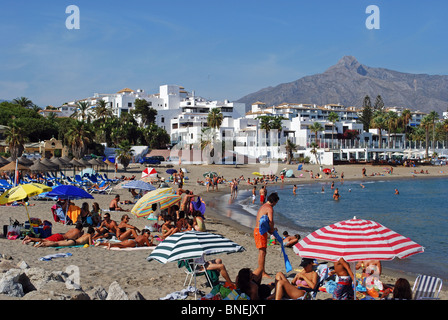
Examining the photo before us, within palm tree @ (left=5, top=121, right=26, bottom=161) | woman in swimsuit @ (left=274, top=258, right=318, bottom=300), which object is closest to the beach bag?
woman in swimsuit @ (left=274, top=258, right=318, bottom=300)

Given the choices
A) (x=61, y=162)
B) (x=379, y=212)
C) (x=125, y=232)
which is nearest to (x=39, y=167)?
(x=61, y=162)

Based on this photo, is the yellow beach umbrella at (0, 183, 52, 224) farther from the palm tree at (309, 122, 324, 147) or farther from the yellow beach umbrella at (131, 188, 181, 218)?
the palm tree at (309, 122, 324, 147)

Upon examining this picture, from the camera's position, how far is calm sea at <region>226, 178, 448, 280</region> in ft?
46.9

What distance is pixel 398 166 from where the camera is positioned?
66125 mm

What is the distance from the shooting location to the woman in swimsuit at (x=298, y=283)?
22.2 feet

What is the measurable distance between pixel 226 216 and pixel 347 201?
12.8 m

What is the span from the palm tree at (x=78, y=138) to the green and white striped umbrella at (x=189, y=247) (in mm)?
41075

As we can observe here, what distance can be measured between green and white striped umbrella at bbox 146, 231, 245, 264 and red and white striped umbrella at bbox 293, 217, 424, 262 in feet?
4.45

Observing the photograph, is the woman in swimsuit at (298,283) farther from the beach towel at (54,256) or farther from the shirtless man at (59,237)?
the shirtless man at (59,237)

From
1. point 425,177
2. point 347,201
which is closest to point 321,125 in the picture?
point 425,177

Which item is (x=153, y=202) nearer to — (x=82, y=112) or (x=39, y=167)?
(x=39, y=167)

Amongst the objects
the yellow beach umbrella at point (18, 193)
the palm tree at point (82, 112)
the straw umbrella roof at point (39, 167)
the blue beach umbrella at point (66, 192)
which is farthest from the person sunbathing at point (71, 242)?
the palm tree at point (82, 112)

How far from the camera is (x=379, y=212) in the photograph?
2669 cm

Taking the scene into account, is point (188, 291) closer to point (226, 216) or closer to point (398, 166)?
point (226, 216)
